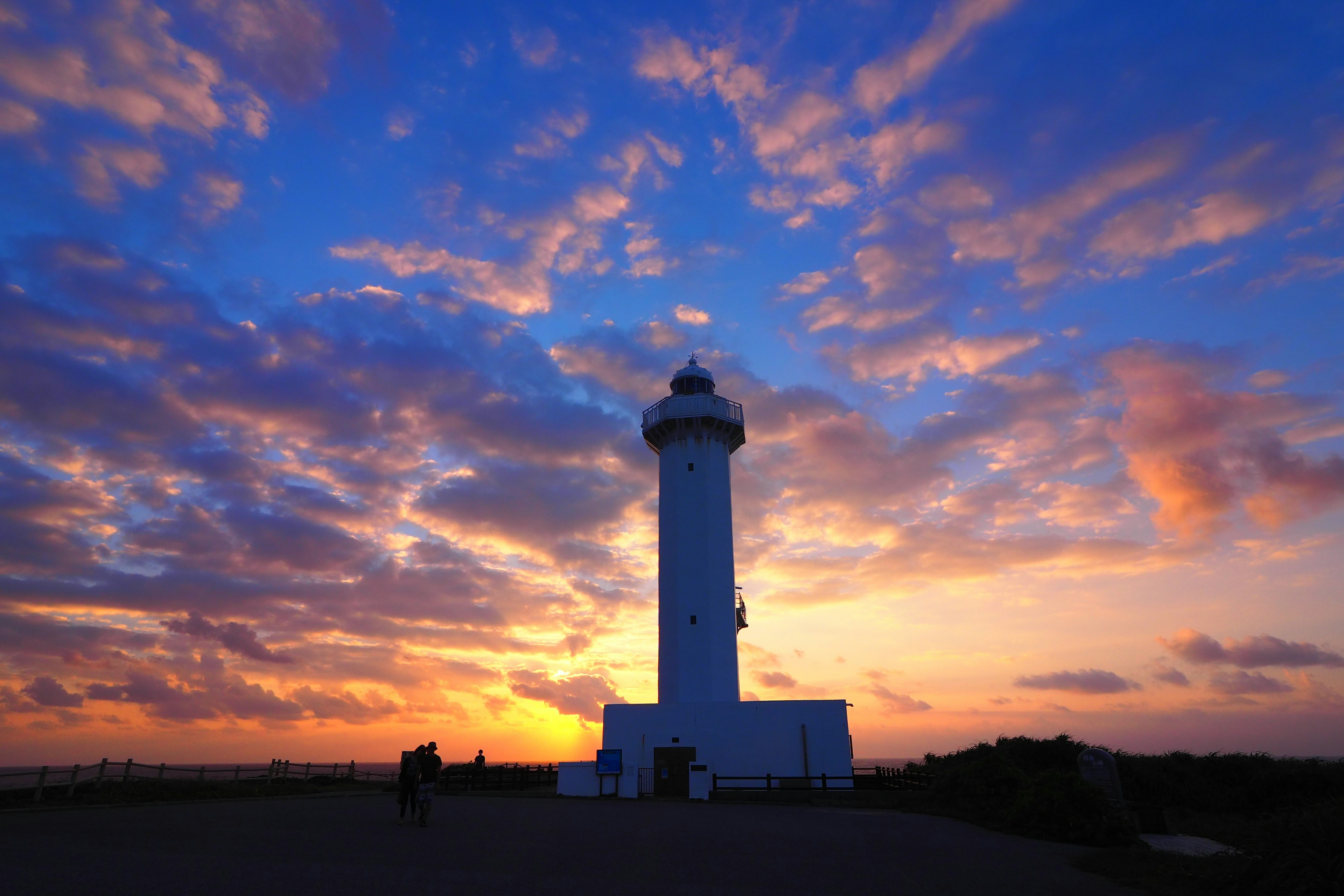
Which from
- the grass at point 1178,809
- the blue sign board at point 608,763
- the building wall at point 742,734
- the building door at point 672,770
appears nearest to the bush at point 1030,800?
the grass at point 1178,809

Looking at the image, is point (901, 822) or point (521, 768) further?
point (521, 768)

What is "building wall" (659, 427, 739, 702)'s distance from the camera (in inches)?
1291

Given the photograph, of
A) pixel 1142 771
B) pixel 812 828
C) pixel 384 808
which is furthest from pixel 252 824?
pixel 1142 771

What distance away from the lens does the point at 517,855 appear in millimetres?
12516

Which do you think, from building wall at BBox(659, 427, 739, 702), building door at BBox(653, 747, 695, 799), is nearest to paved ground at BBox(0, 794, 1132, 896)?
building door at BBox(653, 747, 695, 799)

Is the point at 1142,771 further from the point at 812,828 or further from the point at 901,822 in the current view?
the point at 812,828

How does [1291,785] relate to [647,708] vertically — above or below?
below

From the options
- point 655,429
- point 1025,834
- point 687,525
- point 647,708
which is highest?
point 655,429

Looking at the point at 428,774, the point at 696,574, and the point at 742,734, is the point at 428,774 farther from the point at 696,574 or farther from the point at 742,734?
the point at 696,574

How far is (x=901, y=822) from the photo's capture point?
1862 centimetres

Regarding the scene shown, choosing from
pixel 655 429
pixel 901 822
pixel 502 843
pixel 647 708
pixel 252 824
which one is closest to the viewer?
pixel 502 843

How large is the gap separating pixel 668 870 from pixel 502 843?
4.29 meters

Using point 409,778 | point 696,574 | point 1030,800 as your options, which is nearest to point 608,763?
point 696,574

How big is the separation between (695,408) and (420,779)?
23.3 metres
